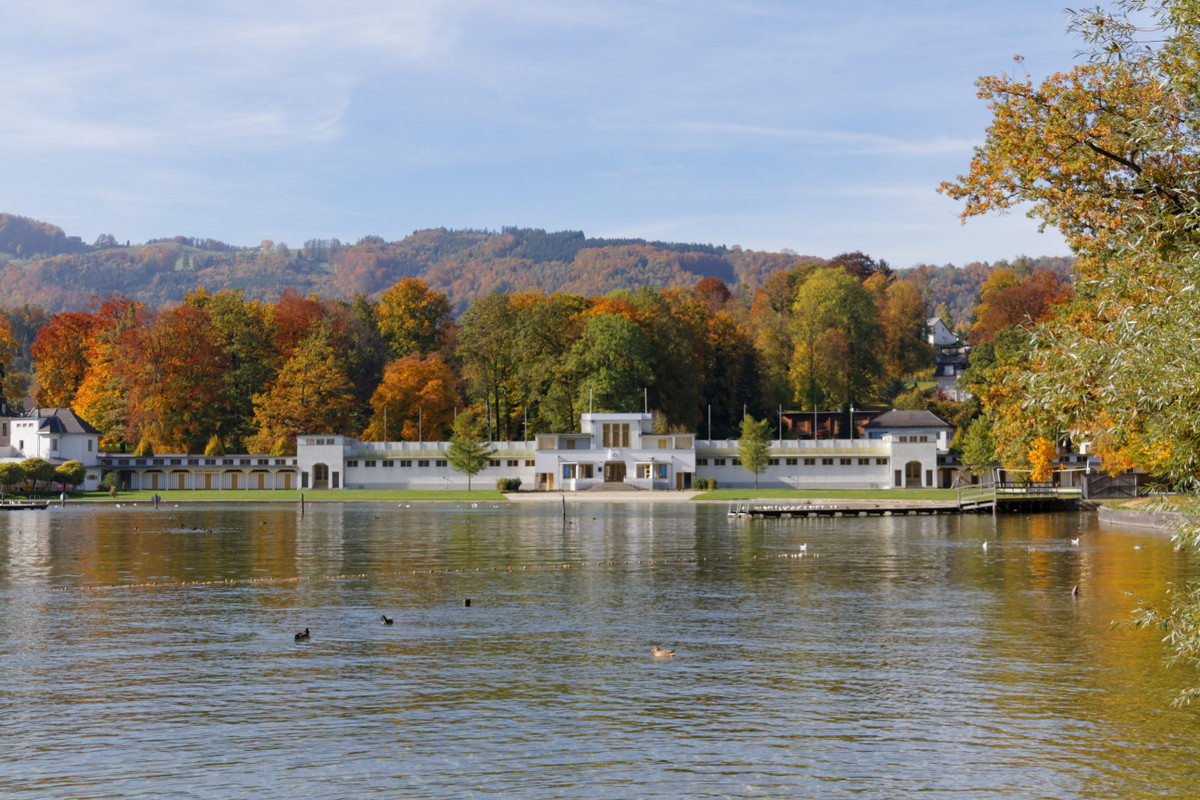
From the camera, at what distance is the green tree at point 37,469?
305 ft

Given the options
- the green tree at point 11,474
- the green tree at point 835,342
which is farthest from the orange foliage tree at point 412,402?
the green tree at point 835,342

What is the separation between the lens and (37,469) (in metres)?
93.0

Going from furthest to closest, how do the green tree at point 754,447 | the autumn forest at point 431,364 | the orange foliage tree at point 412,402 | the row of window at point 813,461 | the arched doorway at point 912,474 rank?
the orange foliage tree at point 412,402
the autumn forest at point 431,364
the row of window at point 813,461
the arched doorway at point 912,474
the green tree at point 754,447

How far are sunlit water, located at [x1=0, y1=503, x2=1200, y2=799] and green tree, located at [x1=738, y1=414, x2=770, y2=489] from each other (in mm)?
53028

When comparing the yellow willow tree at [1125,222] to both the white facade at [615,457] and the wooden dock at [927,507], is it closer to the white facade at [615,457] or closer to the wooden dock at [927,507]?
the wooden dock at [927,507]

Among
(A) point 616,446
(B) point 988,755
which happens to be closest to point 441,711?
(B) point 988,755

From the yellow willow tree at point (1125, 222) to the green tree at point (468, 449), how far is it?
79.1 m

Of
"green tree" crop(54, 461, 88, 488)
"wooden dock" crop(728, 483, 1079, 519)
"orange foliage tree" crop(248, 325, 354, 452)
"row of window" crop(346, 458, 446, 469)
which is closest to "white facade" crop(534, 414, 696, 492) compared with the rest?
"row of window" crop(346, 458, 446, 469)

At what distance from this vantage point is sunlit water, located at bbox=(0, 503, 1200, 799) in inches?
625

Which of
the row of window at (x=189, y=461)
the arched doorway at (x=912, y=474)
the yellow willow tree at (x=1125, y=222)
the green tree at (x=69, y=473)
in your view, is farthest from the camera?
the row of window at (x=189, y=461)

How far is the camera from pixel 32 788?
1522 centimetres

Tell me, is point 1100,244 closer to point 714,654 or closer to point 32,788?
point 714,654

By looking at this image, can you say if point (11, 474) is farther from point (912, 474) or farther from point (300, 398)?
point (912, 474)

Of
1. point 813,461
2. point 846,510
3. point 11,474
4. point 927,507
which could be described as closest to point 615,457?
point 813,461
